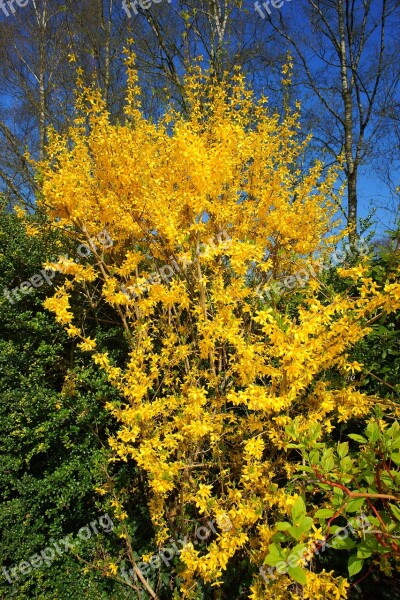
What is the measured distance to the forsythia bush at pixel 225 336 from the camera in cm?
193

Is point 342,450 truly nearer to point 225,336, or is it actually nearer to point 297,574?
point 297,574

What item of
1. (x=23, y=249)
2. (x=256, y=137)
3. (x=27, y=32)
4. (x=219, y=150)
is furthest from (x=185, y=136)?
(x=27, y=32)

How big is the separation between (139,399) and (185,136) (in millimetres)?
1689

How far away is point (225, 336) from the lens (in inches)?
81.7

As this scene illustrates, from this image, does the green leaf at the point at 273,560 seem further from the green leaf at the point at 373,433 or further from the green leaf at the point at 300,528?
the green leaf at the point at 373,433

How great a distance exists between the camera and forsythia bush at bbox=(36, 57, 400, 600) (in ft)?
6.32

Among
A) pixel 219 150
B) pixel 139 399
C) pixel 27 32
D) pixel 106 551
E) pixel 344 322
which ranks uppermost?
pixel 27 32

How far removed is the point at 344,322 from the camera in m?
1.96

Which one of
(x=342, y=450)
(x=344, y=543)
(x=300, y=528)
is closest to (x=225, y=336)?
(x=342, y=450)

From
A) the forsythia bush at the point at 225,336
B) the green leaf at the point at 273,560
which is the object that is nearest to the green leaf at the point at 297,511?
the forsythia bush at the point at 225,336

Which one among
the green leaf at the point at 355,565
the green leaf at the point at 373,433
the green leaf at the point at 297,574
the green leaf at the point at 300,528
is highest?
the green leaf at the point at 373,433

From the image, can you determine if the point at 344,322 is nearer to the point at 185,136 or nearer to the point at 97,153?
the point at 185,136

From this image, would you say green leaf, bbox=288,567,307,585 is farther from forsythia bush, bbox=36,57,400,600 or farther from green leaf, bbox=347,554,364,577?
green leaf, bbox=347,554,364,577

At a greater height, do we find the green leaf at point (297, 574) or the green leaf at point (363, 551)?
the green leaf at point (363, 551)
